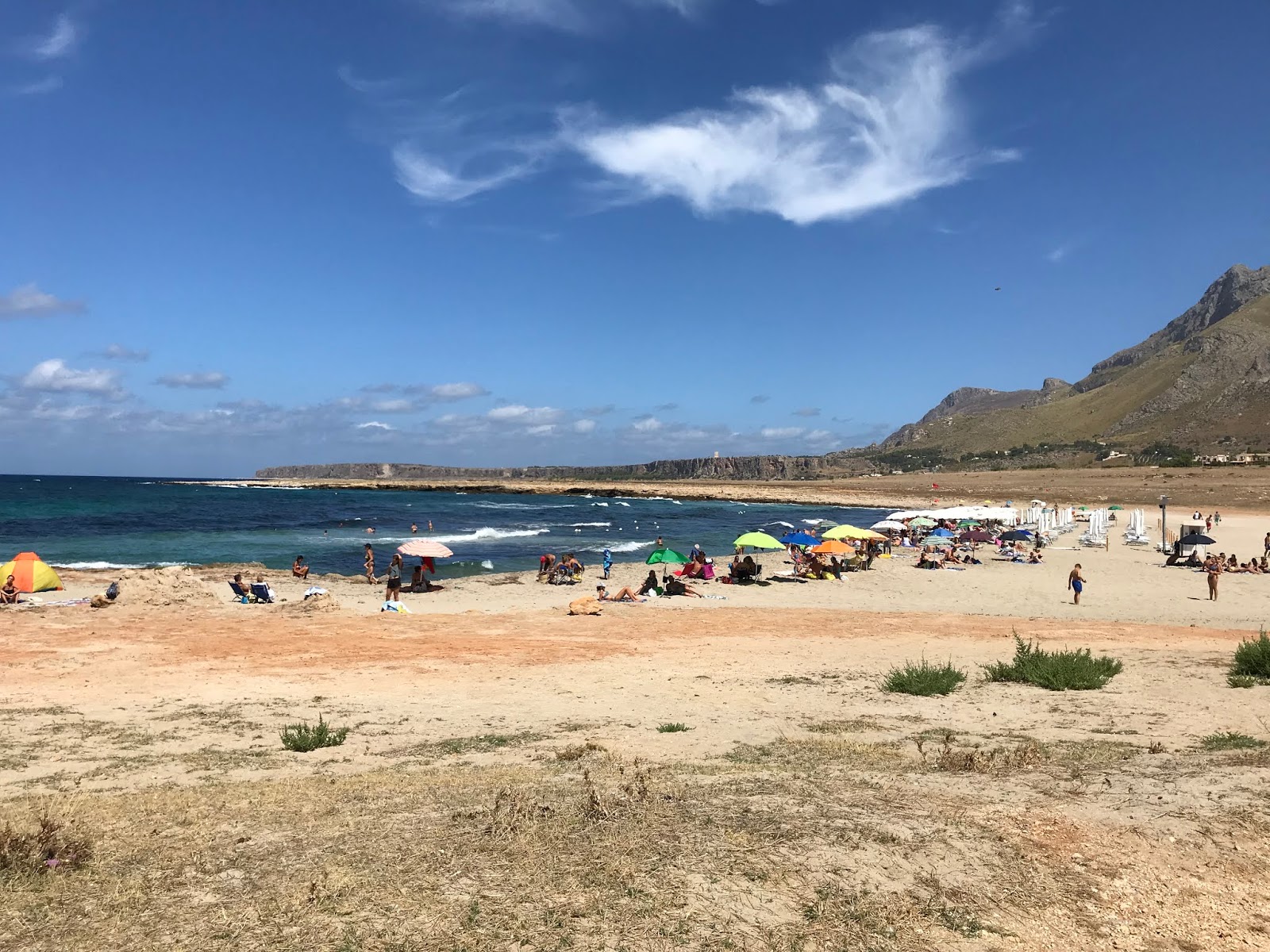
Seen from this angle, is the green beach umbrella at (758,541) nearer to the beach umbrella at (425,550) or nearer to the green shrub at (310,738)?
the beach umbrella at (425,550)

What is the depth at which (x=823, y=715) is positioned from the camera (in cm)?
952

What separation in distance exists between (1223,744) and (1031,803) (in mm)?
3267

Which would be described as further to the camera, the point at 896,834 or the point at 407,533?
the point at 407,533

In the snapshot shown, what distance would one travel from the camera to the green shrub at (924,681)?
10.5 meters

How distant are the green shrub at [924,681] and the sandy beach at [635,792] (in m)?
0.19

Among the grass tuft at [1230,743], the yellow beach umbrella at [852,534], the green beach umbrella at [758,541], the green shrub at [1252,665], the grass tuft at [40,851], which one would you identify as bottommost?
the green shrub at [1252,665]

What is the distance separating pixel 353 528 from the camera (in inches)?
2189

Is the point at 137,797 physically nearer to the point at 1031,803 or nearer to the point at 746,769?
the point at 746,769

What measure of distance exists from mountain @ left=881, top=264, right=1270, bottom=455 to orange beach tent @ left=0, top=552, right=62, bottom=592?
12097 centimetres

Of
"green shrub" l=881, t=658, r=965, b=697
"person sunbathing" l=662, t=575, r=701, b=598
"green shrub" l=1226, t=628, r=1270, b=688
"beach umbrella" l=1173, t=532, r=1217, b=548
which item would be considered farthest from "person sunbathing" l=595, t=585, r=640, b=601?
"beach umbrella" l=1173, t=532, r=1217, b=548

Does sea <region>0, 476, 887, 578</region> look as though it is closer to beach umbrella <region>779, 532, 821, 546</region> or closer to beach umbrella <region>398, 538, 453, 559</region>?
beach umbrella <region>398, 538, 453, 559</region>

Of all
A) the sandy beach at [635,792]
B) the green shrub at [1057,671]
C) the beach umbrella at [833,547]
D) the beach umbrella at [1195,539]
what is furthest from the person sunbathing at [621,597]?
the beach umbrella at [1195,539]

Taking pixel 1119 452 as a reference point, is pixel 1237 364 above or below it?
above

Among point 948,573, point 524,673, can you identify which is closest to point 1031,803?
point 524,673
